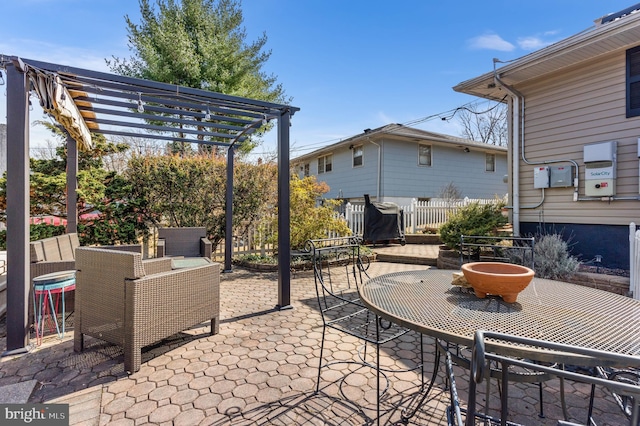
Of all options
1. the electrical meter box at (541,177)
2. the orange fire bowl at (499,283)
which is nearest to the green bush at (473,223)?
the electrical meter box at (541,177)

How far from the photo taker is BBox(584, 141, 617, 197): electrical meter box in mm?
4922

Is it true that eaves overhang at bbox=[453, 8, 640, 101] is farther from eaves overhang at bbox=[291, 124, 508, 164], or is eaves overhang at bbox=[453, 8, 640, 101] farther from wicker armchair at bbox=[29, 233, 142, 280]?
wicker armchair at bbox=[29, 233, 142, 280]

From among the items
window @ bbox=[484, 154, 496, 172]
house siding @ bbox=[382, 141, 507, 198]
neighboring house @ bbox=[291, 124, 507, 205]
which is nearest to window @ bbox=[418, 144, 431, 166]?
neighboring house @ bbox=[291, 124, 507, 205]

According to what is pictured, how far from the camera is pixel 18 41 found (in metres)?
4.66

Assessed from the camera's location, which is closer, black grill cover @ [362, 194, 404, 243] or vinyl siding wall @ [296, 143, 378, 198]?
black grill cover @ [362, 194, 404, 243]

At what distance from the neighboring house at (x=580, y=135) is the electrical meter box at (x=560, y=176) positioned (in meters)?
0.01

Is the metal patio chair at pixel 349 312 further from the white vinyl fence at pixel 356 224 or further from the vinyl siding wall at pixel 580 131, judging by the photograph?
the vinyl siding wall at pixel 580 131

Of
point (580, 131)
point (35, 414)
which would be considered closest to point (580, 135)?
point (580, 131)

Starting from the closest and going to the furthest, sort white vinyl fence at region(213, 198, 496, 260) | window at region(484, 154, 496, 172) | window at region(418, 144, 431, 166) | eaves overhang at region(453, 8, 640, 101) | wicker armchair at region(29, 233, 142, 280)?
1. wicker armchair at region(29, 233, 142, 280)
2. eaves overhang at region(453, 8, 640, 101)
3. white vinyl fence at region(213, 198, 496, 260)
4. window at region(418, 144, 431, 166)
5. window at region(484, 154, 496, 172)

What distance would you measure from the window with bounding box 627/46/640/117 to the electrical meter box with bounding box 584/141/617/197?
1.74 ft

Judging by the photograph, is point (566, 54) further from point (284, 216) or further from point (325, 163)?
point (325, 163)

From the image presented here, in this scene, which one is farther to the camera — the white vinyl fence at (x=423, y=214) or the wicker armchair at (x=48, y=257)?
the white vinyl fence at (x=423, y=214)

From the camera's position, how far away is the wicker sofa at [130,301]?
7.57ft

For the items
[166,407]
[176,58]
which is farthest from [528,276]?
[176,58]
